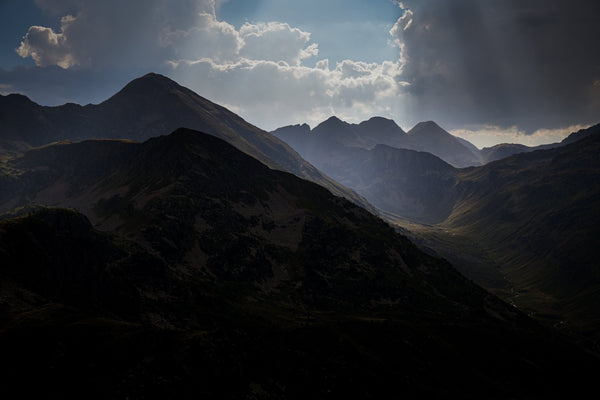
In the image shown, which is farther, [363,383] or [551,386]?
[551,386]

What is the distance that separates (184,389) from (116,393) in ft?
50.4

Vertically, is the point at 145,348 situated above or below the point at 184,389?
above

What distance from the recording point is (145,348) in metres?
81.6

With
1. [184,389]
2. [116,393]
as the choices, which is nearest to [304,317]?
[184,389]

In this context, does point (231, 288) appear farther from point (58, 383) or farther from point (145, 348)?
point (58, 383)

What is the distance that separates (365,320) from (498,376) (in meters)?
66.3

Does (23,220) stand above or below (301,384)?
above

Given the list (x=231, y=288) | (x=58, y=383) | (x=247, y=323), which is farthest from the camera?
(x=231, y=288)

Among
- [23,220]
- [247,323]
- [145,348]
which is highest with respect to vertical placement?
[23,220]

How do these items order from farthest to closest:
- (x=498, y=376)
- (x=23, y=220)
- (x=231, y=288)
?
(x=231, y=288) → (x=498, y=376) → (x=23, y=220)

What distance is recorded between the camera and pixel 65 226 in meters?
170

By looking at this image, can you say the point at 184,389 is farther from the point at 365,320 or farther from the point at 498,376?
the point at 498,376

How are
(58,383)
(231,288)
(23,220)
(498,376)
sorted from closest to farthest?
(58,383) < (23,220) < (498,376) < (231,288)

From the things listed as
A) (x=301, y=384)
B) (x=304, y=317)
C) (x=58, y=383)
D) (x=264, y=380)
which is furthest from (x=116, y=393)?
(x=304, y=317)
